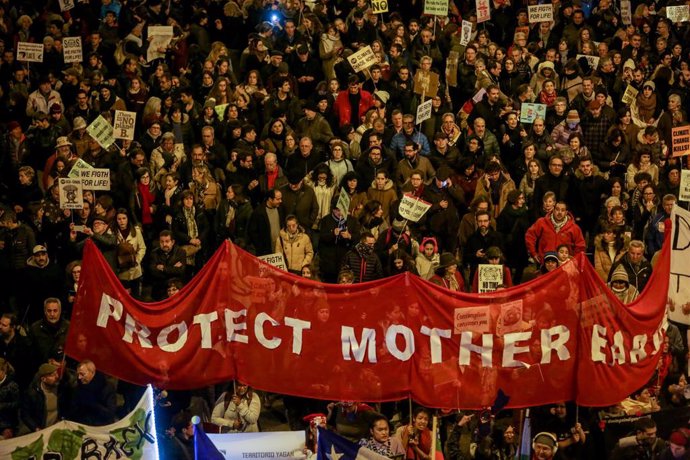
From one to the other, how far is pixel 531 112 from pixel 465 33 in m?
2.66

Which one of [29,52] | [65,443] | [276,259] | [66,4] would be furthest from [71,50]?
[65,443]

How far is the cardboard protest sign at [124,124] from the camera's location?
18688 millimetres

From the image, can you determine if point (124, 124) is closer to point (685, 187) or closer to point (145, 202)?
point (145, 202)

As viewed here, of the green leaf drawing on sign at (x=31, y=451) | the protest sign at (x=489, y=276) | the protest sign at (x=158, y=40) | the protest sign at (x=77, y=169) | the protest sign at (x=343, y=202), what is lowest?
the green leaf drawing on sign at (x=31, y=451)

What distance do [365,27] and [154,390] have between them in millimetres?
8720

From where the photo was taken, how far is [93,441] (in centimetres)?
1338

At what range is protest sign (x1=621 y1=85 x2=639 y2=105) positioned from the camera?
2052cm

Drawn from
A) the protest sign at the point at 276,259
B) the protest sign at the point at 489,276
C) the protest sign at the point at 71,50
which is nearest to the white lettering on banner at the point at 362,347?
the protest sign at the point at 276,259

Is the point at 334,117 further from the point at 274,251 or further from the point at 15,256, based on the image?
the point at 15,256

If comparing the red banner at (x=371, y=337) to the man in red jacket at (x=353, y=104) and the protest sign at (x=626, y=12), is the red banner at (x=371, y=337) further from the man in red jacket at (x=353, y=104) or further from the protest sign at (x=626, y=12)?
the protest sign at (x=626, y=12)

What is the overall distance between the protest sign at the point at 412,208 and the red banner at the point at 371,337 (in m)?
2.35

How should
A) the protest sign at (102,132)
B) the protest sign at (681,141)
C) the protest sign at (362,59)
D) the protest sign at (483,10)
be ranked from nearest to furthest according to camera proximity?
the protest sign at (681,141)
the protest sign at (102,132)
the protest sign at (362,59)
the protest sign at (483,10)

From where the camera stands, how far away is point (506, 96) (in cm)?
2048

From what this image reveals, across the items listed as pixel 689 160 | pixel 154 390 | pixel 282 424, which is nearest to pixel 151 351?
pixel 154 390
